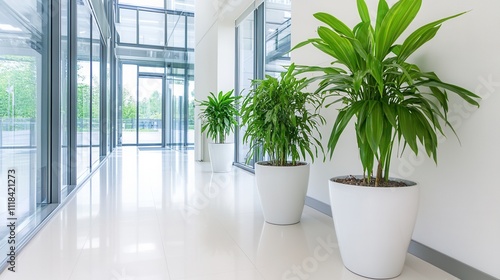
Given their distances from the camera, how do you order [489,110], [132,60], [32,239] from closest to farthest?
[489,110] → [32,239] → [132,60]

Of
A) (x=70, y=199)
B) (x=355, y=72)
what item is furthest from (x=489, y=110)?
(x=70, y=199)

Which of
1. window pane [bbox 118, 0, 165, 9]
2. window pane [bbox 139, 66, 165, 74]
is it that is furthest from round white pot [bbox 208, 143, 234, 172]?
window pane [bbox 118, 0, 165, 9]

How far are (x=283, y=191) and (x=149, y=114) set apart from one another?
1153 cm

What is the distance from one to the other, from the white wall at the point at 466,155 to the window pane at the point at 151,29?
12.1 meters

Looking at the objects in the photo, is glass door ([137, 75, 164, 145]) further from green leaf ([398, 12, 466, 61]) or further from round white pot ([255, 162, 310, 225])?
green leaf ([398, 12, 466, 61])

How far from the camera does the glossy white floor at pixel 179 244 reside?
6.14ft

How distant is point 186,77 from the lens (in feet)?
32.7

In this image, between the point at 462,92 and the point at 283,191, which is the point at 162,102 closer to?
the point at 283,191

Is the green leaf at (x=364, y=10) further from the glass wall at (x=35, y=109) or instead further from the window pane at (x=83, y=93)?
the window pane at (x=83, y=93)

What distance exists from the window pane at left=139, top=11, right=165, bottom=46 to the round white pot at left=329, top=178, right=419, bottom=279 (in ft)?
40.5

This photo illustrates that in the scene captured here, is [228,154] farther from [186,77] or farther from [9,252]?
[186,77]

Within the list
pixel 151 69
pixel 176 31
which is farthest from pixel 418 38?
pixel 151 69

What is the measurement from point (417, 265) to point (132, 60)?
531 inches

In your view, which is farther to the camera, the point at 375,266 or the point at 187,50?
the point at 187,50
